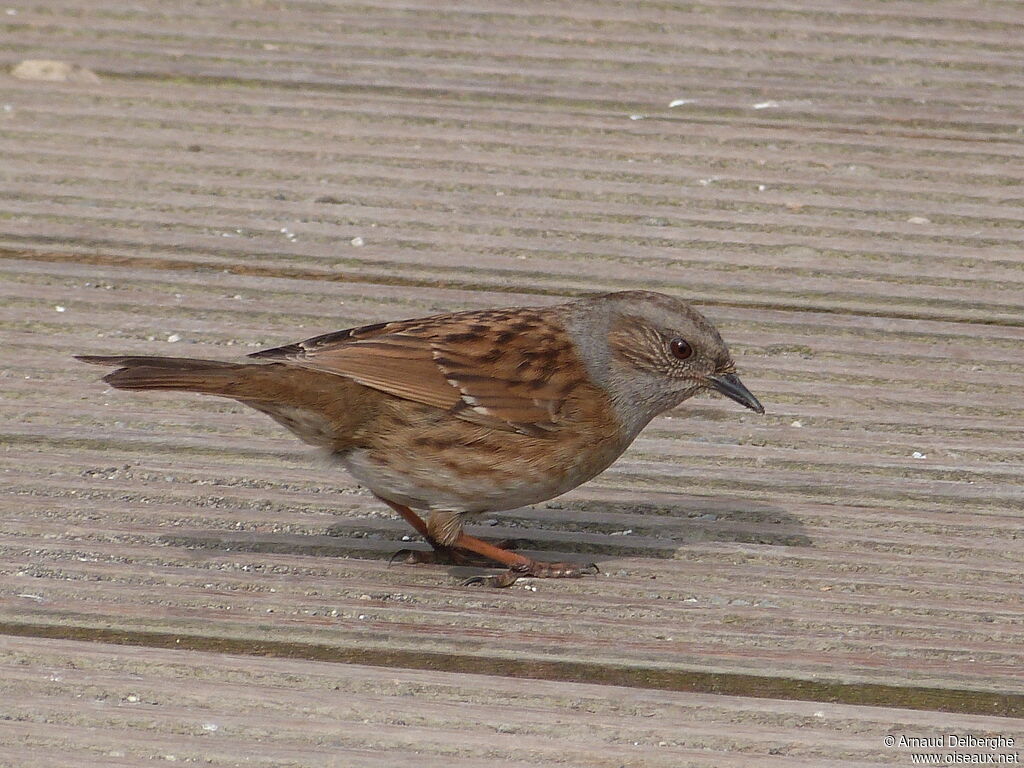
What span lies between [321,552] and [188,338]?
1110 mm

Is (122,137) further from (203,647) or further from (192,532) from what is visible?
(203,647)

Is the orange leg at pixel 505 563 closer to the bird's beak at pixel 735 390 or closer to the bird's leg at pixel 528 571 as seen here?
the bird's leg at pixel 528 571

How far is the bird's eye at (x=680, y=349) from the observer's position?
14.0 ft

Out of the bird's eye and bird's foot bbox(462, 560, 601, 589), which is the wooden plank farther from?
the bird's eye

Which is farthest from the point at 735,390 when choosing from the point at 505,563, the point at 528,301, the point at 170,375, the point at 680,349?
the point at 170,375

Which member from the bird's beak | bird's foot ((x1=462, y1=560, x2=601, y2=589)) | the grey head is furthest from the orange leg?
the bird's beak

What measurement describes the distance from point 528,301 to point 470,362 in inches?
34.8

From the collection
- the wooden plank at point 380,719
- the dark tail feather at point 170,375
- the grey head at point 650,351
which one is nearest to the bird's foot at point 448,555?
the grey head at point 650,351

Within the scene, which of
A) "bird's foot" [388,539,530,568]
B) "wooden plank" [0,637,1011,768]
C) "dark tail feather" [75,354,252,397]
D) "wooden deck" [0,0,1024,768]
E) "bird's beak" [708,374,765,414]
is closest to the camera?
"wooden plank" [0,637,1011,768]

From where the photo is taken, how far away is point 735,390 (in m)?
4.18

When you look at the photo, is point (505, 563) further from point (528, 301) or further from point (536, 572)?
point (528, 301)

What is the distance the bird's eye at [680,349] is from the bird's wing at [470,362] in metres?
0.24

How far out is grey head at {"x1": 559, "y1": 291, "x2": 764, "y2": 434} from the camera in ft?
13.8

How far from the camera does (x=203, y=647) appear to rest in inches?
130
